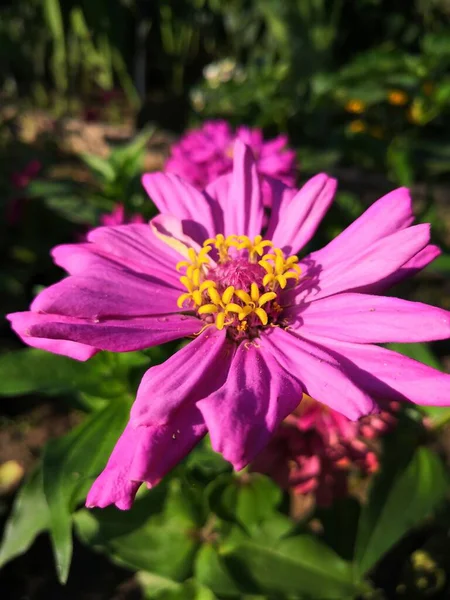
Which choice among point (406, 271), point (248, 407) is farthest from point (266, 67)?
point (248, 407)

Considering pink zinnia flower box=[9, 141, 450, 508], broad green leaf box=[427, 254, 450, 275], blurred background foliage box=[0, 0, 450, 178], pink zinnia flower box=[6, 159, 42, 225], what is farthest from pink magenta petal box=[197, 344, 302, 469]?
blurred background foliage box=[0, 0, 450, 178]

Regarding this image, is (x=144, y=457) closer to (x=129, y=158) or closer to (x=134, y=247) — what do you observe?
(x=134, y=247)

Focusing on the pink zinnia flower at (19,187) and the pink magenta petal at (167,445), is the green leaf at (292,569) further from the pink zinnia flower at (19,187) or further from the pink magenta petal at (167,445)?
the pink zinnia flower at (19,187)

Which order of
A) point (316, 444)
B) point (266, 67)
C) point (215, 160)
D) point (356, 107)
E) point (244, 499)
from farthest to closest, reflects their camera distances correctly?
1. point (266, 67)
2. point (356, 107)
3. point (215, 160)
4. point (244, 499)
5. point (316, 444)

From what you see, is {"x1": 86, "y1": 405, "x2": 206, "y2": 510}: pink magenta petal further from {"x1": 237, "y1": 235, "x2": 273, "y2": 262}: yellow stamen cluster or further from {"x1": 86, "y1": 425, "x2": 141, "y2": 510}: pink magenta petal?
{"x1": 237, "y1": 235, "x2": 273, "y2": 262}: yellow stamen cluster

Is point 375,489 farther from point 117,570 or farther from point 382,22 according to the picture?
point 382,22

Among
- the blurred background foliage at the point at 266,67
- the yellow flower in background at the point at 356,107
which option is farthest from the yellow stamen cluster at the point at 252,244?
the yellow flower in background at the point at 356,107
